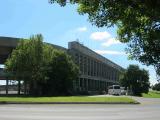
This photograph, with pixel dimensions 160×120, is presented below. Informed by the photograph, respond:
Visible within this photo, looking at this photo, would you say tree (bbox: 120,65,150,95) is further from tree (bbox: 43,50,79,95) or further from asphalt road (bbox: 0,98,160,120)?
asphalt road (bbox: 0,98,160,120)

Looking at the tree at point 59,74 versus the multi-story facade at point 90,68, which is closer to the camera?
the tree at point 59,74

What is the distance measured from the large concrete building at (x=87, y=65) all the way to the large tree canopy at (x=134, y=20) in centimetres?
7213

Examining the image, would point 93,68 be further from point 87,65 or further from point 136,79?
point 136,79

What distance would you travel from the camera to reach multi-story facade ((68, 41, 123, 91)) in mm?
99425

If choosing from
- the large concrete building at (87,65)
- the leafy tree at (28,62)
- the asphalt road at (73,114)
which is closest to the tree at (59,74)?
the leafy tree at (28,62)

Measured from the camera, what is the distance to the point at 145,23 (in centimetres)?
1125

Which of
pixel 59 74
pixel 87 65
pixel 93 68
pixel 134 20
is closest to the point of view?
pixel 134 20

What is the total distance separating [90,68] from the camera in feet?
380

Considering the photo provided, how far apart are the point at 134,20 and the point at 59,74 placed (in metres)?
61.1

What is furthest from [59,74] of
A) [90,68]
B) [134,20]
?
[134,20]

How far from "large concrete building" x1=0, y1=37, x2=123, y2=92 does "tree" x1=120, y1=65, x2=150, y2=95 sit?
355 inches

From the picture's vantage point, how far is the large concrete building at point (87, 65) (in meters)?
85.9

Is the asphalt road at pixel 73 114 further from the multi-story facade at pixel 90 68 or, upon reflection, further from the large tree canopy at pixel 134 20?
the multi-story facade at pixel 90 68

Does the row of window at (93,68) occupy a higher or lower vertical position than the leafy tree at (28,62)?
higher
